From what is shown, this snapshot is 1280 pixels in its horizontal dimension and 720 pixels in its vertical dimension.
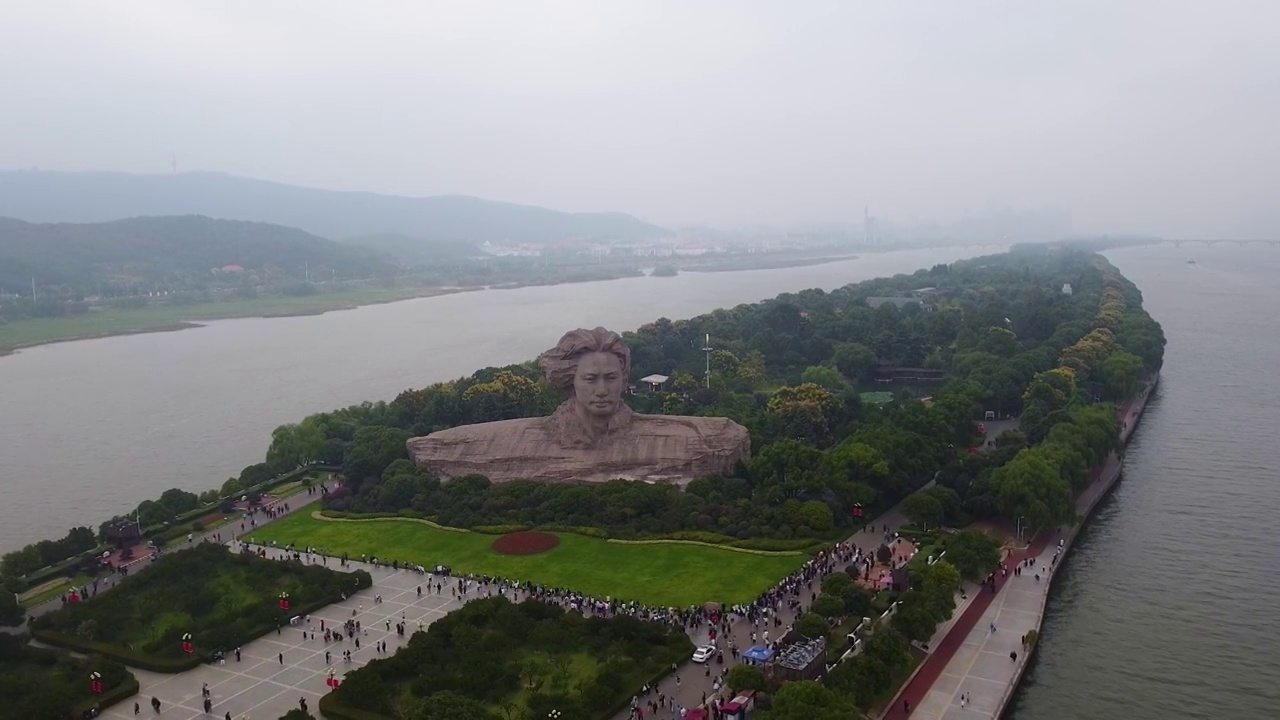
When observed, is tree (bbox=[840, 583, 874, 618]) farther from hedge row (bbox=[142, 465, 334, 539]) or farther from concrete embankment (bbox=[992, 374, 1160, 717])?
hedge row (bbox=[142, 465, 334, 539])

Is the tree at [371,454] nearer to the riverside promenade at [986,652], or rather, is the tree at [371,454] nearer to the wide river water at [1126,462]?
the wide river water at [1126,462]

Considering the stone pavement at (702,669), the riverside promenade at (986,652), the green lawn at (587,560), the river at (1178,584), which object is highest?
the green lawn at (587,560)

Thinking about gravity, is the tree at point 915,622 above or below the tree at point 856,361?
below

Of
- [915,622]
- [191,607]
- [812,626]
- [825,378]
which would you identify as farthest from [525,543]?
[825,378]

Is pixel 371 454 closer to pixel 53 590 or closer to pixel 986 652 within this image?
pixel 53 590

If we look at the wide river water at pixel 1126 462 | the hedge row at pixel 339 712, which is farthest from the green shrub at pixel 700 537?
the hedge row at pixel 339 712

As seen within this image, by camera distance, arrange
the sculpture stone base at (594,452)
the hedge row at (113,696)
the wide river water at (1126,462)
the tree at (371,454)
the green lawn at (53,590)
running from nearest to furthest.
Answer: the hedge row at (113,696), the wide river water at (1126,462), the green lawn at (53,590), the sculpture stone base at (594,452), the tree at (371,454)

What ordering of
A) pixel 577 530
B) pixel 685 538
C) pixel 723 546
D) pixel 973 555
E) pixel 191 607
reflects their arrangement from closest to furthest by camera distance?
pixel 191 607 → pixel 973 555 → pixel 723 546 → pixel 685 538 → pixel 577 530

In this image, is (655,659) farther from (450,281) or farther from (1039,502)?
(450,281)
